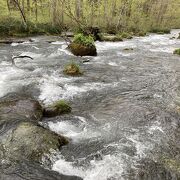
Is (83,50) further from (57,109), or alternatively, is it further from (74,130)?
(74,130)

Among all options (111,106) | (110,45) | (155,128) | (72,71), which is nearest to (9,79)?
(72,71)

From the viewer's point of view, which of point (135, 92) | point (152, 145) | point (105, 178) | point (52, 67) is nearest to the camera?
point (105, 178)

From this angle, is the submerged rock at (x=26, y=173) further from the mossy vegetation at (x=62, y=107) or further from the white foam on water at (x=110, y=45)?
the white foam on water at (x=110, y=45)

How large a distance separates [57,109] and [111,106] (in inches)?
95.8

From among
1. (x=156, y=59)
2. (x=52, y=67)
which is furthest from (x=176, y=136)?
(x=156, y=59)

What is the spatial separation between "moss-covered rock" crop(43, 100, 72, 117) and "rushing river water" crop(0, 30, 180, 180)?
368 millimetres

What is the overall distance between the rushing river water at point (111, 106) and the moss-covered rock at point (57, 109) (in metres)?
0.37

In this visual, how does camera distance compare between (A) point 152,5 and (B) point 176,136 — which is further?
(A) point 152,5

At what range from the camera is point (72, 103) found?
1348 centimetres

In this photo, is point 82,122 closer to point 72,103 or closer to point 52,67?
point 72,103

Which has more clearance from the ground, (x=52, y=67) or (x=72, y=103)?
(x=72, y=103)

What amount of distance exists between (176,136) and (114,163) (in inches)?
117

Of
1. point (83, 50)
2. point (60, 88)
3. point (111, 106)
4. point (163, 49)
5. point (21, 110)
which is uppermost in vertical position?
point (21, 110)

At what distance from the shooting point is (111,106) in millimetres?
13211
